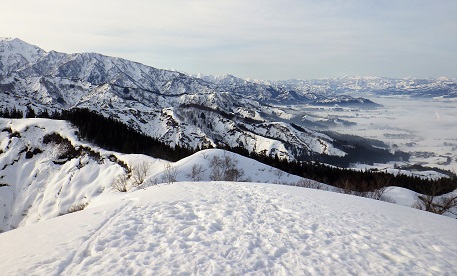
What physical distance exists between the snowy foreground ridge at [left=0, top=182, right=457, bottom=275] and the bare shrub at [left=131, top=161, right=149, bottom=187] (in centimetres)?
3397

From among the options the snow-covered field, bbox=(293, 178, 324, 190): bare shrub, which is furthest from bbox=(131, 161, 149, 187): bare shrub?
bbox=(293, 178, 324, 190): bare shrub

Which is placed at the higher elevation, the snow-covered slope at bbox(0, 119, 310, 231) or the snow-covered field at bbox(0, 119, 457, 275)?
the snow-covered field at bbox(0, 119, 457, 275)

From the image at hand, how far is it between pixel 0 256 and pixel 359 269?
1406cm

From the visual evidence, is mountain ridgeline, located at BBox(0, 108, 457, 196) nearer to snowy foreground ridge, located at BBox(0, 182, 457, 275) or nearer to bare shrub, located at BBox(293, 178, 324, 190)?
bare shrub, located at BBox(293, 178, 324, 190)

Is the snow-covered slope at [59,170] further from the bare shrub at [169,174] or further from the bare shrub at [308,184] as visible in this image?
the bare shrub at [308,184]

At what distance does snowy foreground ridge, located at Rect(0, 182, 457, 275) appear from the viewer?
9203 millimetres

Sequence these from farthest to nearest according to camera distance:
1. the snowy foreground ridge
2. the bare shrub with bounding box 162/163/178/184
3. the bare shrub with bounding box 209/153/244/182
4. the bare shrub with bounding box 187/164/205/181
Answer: the bare shrub with bounding box 209/153/244/182 → the bare shrub with bounding box 187/164/205/181 → the bare shrub with bounding box 162/163/178/184 → the snowy foreground ridge

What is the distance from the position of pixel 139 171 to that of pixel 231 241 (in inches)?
1753

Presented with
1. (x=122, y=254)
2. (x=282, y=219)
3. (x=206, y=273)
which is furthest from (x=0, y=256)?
(x=282, y=219)

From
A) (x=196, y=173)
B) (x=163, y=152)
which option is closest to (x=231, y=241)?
(x=196, y=173)

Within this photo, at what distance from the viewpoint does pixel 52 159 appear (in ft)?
217

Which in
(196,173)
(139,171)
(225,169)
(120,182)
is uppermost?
(225,169)

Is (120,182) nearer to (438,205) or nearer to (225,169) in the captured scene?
(225,169)

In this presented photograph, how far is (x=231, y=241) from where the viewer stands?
1100 cm
